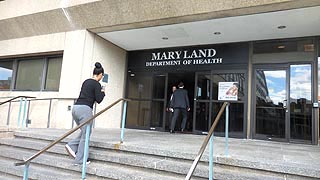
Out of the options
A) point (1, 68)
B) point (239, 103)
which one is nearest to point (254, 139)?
point (239, 103)

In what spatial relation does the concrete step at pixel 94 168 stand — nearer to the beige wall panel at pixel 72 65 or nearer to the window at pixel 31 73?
the beige wall panel at pixel 72 65

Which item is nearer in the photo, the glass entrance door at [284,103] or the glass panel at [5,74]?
the glass entrance door at [284,103]

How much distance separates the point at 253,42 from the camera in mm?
6980

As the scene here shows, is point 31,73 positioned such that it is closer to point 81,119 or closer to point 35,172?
point 35,172

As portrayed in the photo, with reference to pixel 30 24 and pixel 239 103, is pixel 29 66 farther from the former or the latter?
pixel 239 103

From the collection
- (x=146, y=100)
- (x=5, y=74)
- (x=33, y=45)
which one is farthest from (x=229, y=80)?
(x=5, y=74)

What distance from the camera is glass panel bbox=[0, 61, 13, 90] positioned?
28.3ft

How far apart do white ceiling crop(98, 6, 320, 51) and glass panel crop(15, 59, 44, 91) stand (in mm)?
2450

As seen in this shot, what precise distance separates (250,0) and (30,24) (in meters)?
6.19

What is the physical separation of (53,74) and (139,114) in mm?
2928

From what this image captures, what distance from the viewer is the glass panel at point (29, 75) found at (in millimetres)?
8008

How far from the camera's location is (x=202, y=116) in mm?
7371

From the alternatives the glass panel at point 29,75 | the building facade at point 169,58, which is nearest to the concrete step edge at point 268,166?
the building facade at point 169,58

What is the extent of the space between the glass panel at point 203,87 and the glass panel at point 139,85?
1.65 m
